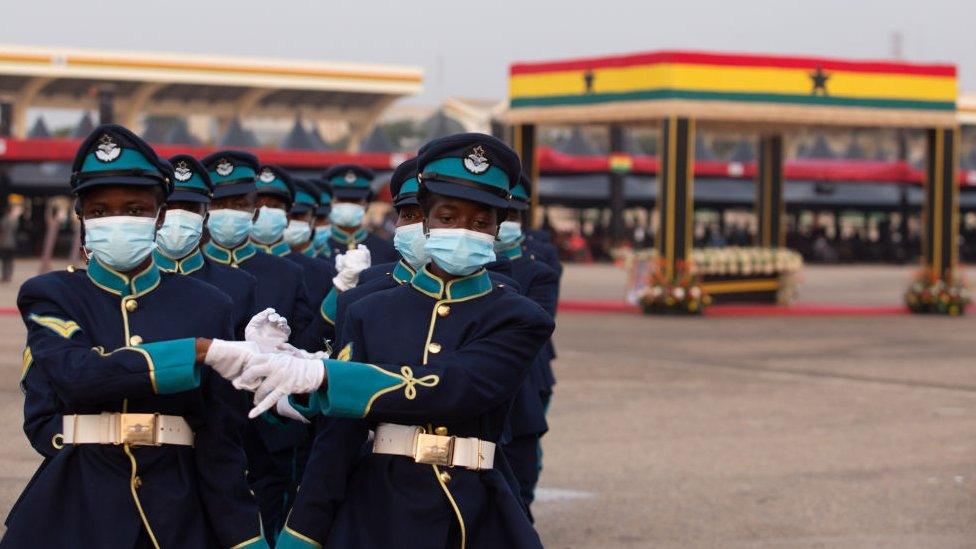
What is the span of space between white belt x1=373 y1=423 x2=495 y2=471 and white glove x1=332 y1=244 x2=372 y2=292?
2.44 metres

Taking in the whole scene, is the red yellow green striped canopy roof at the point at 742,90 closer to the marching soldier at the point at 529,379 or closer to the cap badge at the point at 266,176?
the marching soldier at the point at 529,379

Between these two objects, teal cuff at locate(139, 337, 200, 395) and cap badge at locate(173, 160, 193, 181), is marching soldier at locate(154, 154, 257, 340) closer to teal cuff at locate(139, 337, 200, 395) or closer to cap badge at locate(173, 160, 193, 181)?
cap badge at locate(173, 160, 193, 181)

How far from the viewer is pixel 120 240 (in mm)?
4402

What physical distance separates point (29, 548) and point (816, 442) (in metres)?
8.03

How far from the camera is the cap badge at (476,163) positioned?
4.46 meters

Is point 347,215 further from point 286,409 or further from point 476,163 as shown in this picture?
point 476,163

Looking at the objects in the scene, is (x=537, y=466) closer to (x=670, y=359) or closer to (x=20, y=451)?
(x=20, y=451)

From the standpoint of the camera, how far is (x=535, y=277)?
8750mm

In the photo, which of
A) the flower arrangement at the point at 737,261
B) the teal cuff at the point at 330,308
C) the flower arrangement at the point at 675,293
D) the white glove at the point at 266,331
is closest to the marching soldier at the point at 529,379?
the teal cuff at the point at 330,308

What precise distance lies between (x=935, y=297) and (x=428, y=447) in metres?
23.1

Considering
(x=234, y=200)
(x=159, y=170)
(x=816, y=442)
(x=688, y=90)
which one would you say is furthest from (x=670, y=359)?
(x=159, y=170)

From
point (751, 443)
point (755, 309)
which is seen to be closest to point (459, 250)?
point (751, 443)

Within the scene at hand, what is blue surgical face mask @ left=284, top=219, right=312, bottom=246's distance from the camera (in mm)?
9773

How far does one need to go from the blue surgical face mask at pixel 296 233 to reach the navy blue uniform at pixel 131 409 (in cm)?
521
